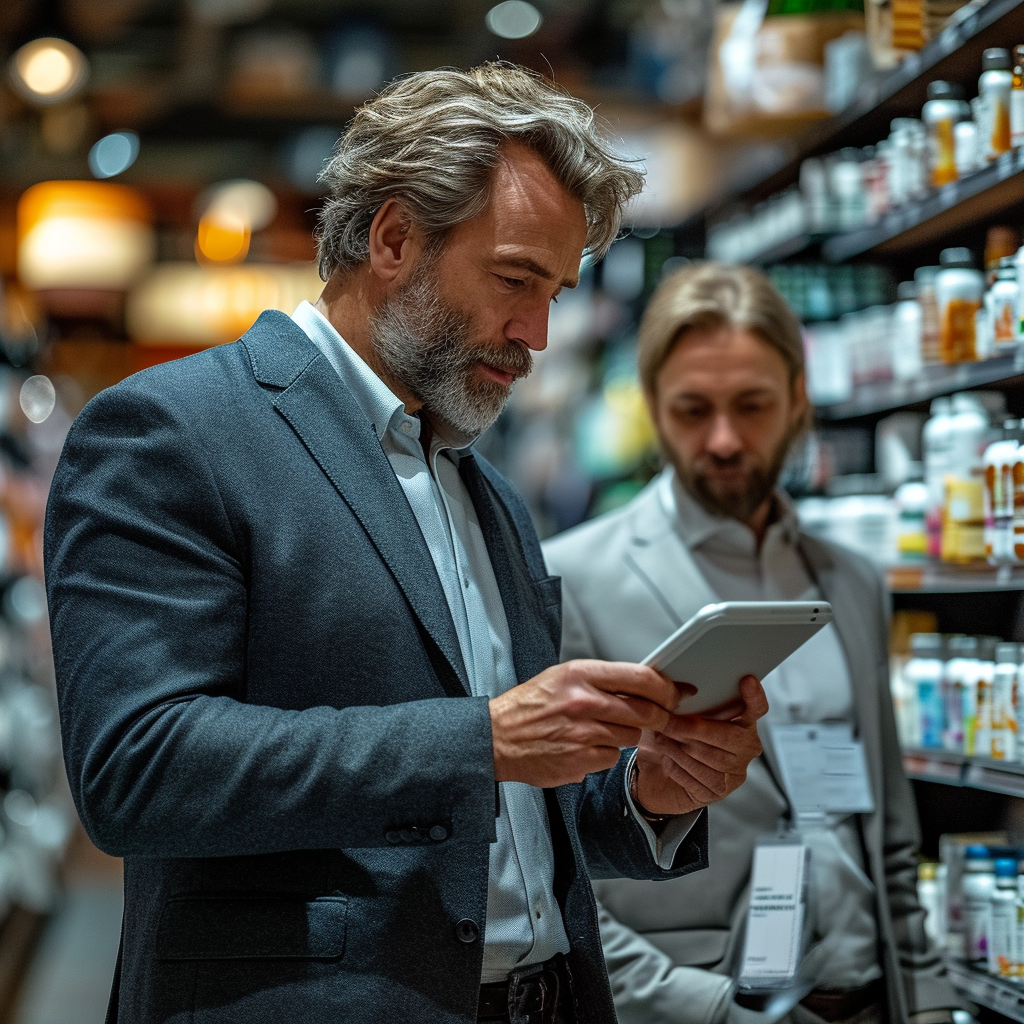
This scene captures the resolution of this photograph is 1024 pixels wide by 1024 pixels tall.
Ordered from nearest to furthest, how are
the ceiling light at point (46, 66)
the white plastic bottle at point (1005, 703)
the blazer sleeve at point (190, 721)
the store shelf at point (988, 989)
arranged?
1. the blazer sleeve at point (190, 721)
2. the store shelf at point (988, 989)
3. the white plastic bottle at point (1005, 703)
4. the ceiling light at point (46, 66)

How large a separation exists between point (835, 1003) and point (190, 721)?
1.49 m

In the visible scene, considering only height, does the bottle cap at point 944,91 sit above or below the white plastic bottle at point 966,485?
above

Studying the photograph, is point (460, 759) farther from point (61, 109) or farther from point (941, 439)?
point (61, 109)

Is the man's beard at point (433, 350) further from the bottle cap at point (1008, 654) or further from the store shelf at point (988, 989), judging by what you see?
the store shelf at point (988, 989)

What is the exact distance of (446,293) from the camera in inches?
76.7

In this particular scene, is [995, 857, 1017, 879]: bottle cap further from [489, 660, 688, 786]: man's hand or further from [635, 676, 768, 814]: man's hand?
[489, 660, 688, 786]: man's hand

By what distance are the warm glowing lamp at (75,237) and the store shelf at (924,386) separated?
558cm

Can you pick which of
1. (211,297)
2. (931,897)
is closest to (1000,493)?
(931,897)

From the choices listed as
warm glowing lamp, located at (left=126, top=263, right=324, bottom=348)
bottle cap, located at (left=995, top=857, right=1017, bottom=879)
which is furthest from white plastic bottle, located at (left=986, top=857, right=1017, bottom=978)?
warm glowing lamp, located at (left=126, top=263, right=324, bottom=348)

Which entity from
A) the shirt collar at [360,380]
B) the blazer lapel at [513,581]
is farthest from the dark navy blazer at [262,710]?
the blazer lapel at [513,581]

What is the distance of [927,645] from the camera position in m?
3.04

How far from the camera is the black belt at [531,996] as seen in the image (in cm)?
178

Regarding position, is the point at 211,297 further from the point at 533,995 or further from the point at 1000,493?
the point at 533,995

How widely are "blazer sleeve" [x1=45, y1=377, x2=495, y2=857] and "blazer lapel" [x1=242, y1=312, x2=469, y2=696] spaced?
169mm
